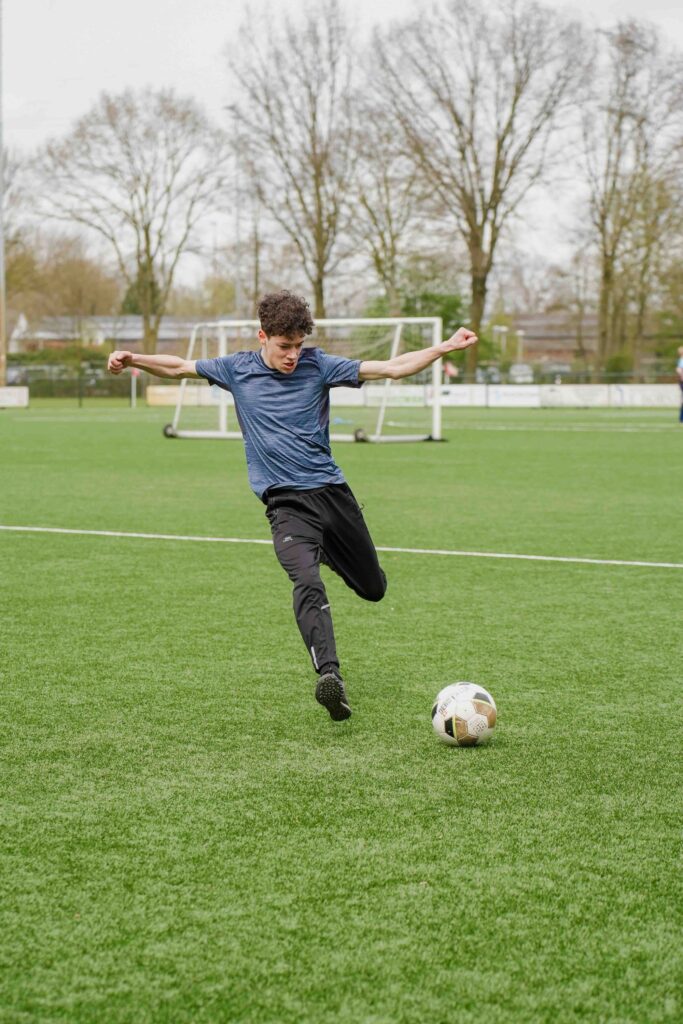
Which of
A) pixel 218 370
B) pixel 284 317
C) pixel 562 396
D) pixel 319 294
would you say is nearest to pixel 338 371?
pixel 284 317

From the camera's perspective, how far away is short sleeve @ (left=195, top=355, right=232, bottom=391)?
5.85 metres

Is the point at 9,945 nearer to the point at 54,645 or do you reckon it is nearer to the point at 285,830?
the point at 285,830

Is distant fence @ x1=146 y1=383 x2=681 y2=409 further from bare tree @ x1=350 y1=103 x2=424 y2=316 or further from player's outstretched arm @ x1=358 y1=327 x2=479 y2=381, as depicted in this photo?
player's outstretched arm @ x1=358 y1=327 x2=479 y2=381

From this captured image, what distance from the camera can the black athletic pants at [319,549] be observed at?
5.28 meters

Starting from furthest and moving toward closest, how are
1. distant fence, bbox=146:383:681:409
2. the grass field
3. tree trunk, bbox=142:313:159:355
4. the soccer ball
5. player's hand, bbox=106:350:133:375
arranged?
tree trunk, bbox=142:313:159:355
distant fence, bbox=146:383:681:409
player's hand, bbox=106:350:133:375
the soccer ball
the grass field

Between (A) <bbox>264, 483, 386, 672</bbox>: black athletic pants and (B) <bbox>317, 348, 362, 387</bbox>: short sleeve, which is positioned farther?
(B) <bbox>317, 348, 362, 387</bbox>: short sleeve

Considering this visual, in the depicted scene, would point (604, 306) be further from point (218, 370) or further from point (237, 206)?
point (218, 370)

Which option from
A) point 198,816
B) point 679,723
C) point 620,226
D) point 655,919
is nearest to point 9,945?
point 198,816

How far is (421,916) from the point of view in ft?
10.6

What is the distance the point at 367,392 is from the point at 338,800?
26.8 meters

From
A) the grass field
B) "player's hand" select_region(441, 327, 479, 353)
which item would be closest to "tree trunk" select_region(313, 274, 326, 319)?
the grass field

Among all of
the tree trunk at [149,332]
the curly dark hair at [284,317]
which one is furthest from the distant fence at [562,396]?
the curly dark hair at [284,317]

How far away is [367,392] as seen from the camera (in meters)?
30.7

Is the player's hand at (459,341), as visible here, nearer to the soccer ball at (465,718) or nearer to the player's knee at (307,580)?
the player's knee at (307,580)
